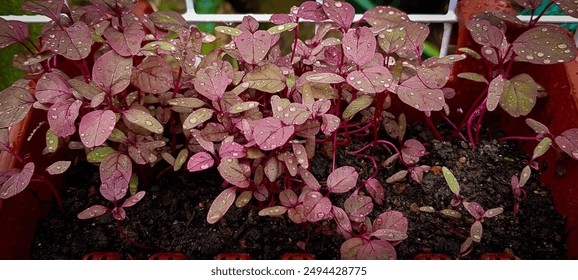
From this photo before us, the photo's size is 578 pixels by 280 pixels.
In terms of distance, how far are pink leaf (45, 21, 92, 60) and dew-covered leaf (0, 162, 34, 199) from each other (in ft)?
0.65

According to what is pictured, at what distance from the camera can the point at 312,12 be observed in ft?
3.07

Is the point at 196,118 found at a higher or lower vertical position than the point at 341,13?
lower

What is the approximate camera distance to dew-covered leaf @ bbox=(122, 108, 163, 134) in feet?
2.68

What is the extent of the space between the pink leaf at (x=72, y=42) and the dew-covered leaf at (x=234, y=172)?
0.94ft

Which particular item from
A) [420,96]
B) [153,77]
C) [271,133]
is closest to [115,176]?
[153,77]

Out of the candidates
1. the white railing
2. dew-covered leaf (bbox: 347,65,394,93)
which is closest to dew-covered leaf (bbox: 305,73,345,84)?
dew-covered leaf (bbox: 347,65,394,93)

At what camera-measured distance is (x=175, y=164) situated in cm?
92

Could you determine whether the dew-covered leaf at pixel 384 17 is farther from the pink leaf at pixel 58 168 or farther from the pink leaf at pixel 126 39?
the pink leaf at pixel 58 168

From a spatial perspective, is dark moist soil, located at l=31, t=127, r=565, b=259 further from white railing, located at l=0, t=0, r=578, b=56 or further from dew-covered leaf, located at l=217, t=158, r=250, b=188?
white railing, located at l=0, t=0, r=578, b=56

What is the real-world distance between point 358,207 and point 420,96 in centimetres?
21

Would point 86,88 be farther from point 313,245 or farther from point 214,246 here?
point 313,245

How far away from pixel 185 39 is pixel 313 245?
45 cm

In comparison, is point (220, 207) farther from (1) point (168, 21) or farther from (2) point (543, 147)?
(2) point (543, 147)

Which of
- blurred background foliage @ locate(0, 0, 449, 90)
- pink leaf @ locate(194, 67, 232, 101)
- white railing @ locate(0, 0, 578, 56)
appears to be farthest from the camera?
blurred background foliage @ locate(0, 0, 449, 90)
